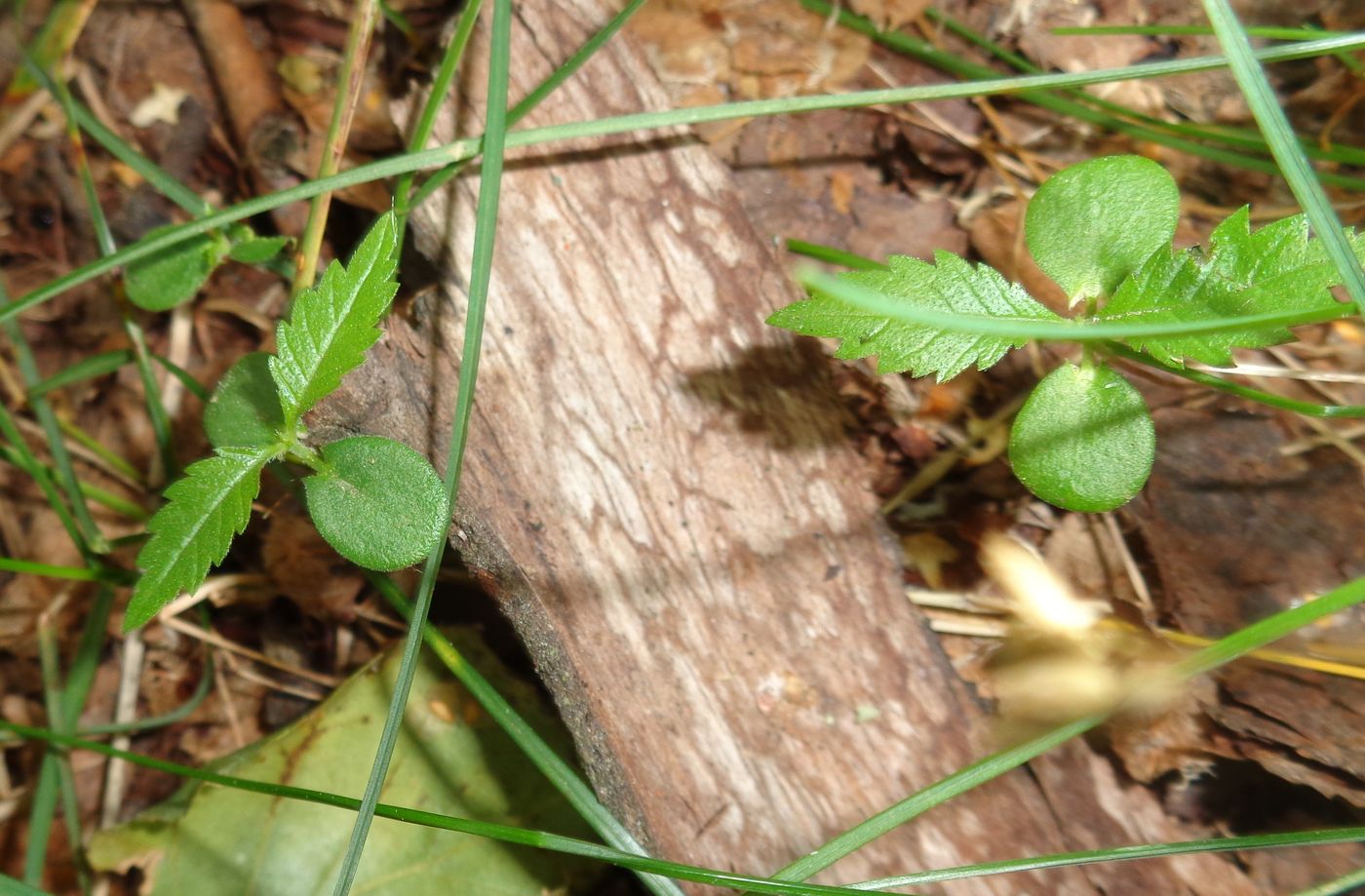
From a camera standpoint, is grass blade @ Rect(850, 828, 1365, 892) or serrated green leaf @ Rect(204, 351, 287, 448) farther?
serrated green leaf @ Rect(204, 351, 287, 448)

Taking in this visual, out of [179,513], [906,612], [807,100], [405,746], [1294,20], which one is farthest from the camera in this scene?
[1294,20]

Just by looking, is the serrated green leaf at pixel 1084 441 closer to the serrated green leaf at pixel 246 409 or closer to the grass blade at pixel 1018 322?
the grass blade at pixel 1018 322

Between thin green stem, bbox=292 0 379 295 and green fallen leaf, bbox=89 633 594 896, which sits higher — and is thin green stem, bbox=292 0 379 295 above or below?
above

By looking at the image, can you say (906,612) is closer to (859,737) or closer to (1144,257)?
(859,737)

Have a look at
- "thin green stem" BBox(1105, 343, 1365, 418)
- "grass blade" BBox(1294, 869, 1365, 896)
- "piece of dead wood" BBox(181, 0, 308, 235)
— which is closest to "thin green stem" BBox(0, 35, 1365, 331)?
"thin green stem" BBox(1105, 343, 1365, 418)

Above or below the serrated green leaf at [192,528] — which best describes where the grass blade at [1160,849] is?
below

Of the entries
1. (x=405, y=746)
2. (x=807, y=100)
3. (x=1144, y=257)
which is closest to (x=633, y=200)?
(x=807, y=100)

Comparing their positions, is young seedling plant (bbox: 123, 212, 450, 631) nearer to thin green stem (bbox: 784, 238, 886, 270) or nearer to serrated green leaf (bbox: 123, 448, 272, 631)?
serrated green leaf (bbox: 123, 448, 272, 631)

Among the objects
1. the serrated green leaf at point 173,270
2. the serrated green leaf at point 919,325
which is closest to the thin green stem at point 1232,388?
the serrated green leaf at point 919,325
